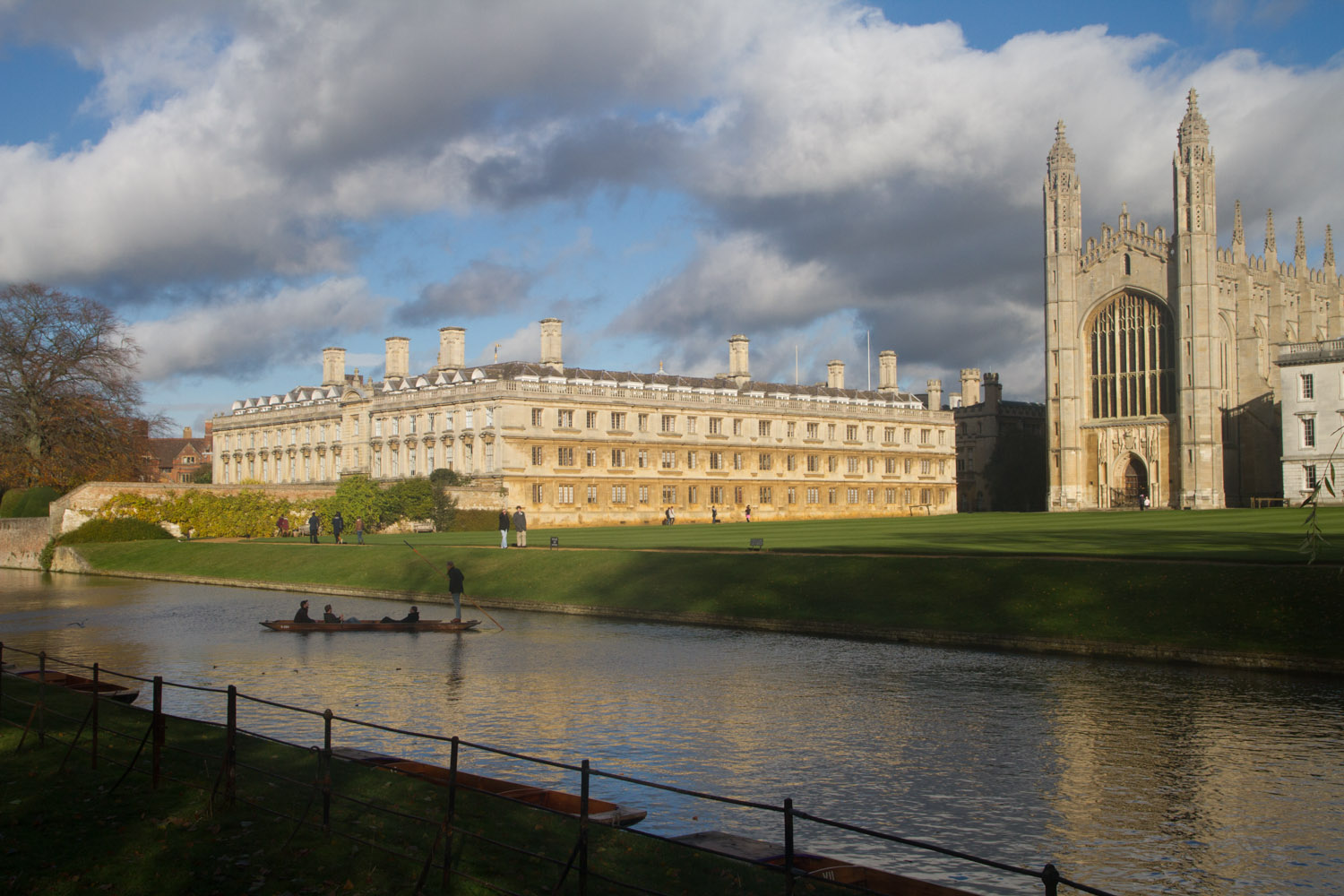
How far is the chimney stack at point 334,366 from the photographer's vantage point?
92.8m

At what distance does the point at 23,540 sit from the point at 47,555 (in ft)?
9.62

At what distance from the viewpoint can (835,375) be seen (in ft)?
333

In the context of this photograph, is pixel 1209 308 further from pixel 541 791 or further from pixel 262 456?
pixel 541 791

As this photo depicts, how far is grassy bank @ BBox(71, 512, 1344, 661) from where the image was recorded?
2217 centimetres

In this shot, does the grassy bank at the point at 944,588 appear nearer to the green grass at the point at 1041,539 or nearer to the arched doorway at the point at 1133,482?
the green grass at the point at 1041,539

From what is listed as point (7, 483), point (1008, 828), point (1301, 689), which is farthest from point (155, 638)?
point (7, 483)

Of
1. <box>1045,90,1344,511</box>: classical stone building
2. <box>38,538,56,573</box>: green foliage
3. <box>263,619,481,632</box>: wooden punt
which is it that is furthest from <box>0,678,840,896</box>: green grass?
<box>1045,90,1344,511</box>: classical stone building

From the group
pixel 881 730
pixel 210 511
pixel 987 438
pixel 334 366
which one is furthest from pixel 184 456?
pixel 881 730

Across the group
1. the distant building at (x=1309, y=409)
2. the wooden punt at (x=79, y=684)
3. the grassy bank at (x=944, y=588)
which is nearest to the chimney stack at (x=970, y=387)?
the distant building at (x=1309, y=409)

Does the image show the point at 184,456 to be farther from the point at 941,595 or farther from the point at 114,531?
the point at 941,595

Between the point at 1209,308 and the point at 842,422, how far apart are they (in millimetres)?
26542

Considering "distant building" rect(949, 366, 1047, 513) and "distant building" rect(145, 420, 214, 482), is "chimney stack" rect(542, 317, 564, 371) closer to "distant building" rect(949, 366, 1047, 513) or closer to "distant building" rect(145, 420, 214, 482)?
"distant building" rect(949, 366, 1047, 513)

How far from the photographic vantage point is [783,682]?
65.0 feet

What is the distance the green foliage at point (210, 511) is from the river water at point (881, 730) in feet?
98.6
